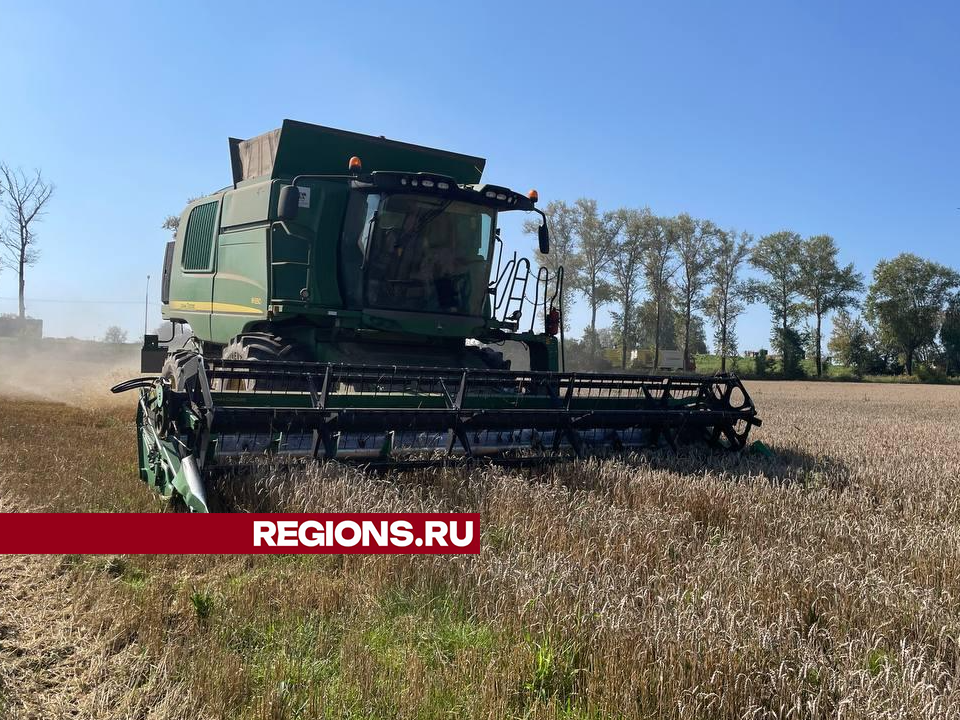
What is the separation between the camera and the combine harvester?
191 inches

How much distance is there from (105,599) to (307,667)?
1.07m

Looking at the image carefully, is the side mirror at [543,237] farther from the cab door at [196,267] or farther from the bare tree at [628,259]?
the bare tree at [628,259]

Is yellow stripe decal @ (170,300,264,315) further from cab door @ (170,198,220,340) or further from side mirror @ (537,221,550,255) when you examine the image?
side mirror @ (537,221,550,255)

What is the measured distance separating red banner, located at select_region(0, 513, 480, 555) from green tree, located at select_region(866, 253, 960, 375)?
50.9m

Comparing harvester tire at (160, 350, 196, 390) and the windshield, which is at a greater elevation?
the windshield

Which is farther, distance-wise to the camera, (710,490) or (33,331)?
(33,331)

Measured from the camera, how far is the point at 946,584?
118 inches

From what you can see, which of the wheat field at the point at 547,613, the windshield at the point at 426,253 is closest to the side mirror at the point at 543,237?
the windshield at the point at 426,253

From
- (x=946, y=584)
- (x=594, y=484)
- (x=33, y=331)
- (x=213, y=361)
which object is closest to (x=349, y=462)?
(x=213, y=361)

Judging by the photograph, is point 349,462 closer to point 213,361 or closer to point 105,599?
point 213,361

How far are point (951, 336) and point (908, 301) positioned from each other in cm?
336

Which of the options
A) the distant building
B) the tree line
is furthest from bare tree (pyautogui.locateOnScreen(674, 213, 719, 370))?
the distant building

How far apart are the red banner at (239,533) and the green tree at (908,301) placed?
167 feet

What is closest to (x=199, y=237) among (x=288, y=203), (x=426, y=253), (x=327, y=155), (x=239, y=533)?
(x=327, y=155)
